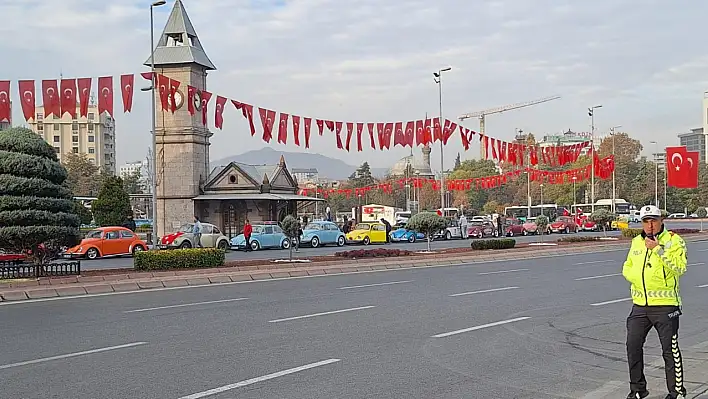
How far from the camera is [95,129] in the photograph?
135m

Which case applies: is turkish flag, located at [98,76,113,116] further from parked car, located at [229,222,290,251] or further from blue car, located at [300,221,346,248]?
blue car, located at [300,221,346,248]

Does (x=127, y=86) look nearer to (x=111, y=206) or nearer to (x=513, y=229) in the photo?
(x=111, y=206)

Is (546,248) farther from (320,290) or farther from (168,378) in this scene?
(168,378)

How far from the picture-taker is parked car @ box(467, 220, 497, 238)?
52431mm

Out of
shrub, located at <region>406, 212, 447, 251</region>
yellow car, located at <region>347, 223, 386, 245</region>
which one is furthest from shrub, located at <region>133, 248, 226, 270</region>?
yellow car, located at <region>347, 223, 386, 245</region>

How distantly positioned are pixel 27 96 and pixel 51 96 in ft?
2.39

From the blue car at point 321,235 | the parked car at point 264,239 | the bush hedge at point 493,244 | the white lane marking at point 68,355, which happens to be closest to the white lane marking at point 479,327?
the white lane marking at point 68,355

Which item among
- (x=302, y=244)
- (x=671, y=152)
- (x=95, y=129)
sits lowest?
(x=302, y=244)

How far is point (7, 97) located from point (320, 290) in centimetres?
1355

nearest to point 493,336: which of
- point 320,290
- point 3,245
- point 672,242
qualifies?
point 672,242

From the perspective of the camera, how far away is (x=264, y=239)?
39281mm

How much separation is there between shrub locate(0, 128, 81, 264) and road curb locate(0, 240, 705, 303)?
1.26 m

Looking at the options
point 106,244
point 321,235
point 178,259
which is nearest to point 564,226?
point 321,235

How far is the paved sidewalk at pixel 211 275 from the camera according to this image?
17380 millimetres
